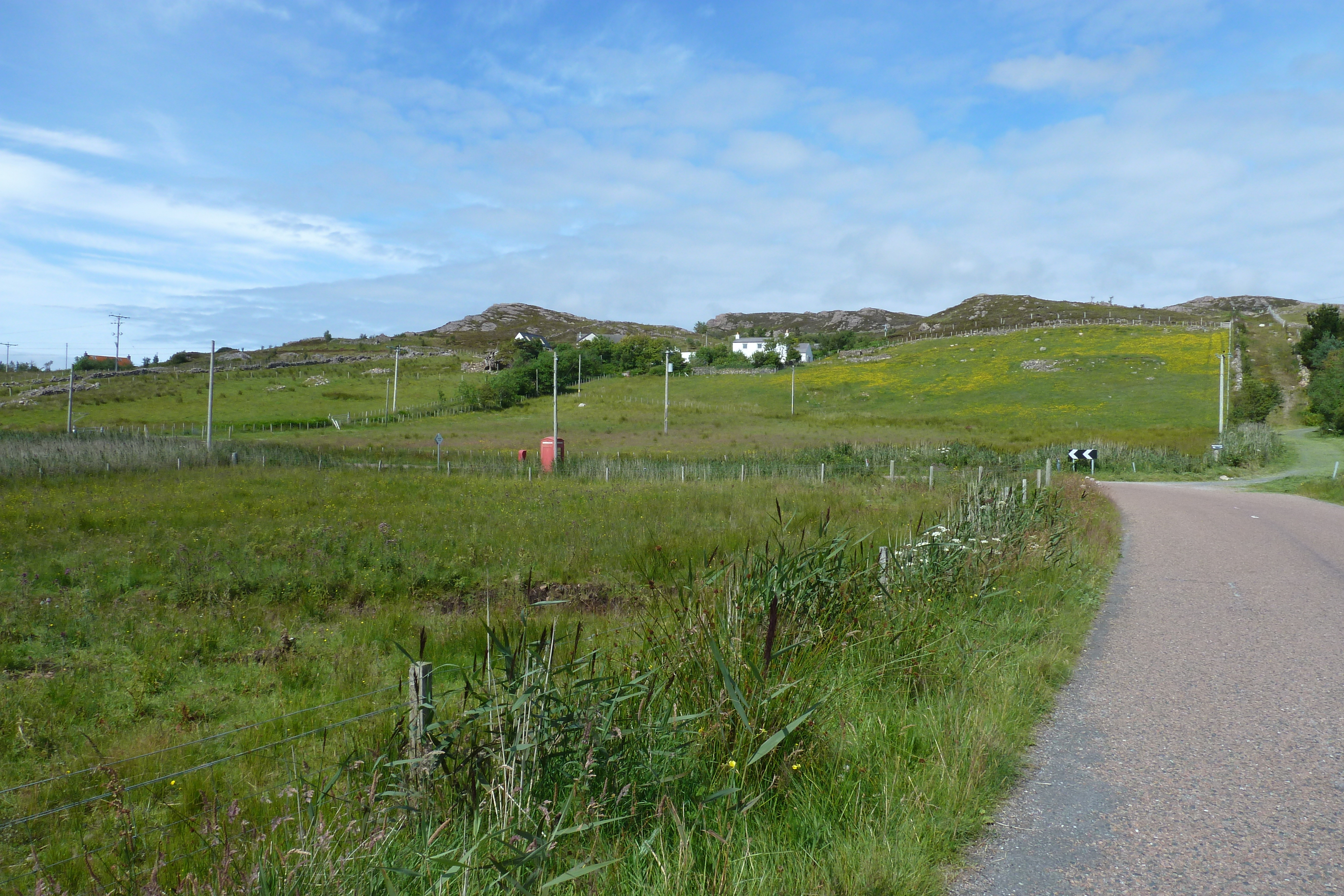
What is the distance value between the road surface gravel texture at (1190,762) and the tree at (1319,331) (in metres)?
78.9

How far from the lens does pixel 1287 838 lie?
11.9ft

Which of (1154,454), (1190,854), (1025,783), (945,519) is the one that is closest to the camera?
(1190,854)

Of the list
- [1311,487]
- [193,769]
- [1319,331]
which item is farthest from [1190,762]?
[1319,331]

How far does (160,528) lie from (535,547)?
7.55 metres

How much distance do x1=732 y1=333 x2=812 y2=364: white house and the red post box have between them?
86.7m

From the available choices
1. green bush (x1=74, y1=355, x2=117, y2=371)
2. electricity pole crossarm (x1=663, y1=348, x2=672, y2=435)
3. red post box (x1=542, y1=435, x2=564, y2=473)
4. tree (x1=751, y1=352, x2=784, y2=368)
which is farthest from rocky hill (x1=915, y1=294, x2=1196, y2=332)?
green bush (x1=74, y1=355, x2=117, y2=371)

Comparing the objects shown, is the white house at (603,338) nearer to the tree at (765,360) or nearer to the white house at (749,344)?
the white house at (749,344)

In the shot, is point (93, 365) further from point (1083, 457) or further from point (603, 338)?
point (1083, 457)

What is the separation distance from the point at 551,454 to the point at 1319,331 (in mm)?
77352

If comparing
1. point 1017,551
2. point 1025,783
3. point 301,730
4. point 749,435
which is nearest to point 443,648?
point 301,730

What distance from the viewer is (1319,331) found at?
72562 millimetres

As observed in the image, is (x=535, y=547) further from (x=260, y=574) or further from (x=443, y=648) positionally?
(x=443, y=648)

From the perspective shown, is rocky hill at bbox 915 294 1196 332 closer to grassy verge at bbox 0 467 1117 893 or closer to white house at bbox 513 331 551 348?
white house at bbox 513 331 551 348

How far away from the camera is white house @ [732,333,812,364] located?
424 feet
